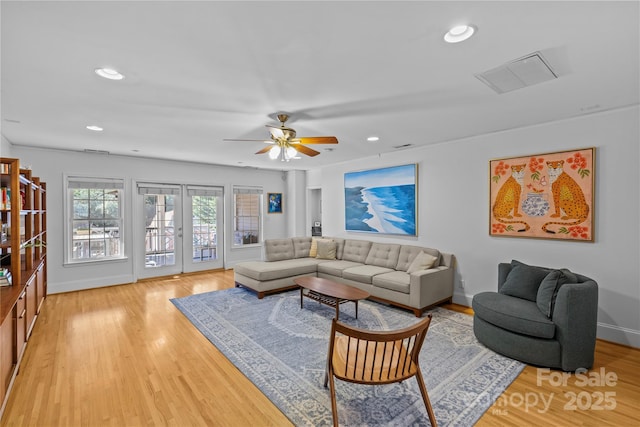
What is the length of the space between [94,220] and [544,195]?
7044 millimetres

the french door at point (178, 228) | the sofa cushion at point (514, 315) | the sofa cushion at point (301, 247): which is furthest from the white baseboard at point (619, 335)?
the french door at point (178, 228)

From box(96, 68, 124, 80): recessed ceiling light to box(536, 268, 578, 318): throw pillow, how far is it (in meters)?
4.05

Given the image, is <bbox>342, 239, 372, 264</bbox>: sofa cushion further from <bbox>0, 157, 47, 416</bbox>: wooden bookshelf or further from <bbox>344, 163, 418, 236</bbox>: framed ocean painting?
<bbox>0, 157, 47, 416</bbox>: wooden bookshelf

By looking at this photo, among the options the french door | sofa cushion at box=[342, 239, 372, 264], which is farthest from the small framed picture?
sofa cushion at box=[342, 239, 372, 264]

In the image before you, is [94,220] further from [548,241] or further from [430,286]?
[548,241]

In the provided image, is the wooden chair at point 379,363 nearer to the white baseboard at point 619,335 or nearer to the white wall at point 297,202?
the white baseboard at point 619,335

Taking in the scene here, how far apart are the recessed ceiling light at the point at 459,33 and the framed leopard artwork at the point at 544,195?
2.59 metres

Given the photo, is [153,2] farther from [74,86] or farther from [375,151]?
[375,151]

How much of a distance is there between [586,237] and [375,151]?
10.1 feet

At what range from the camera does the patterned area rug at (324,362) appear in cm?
219

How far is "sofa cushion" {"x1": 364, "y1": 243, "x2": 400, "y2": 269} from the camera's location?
5.08 metres

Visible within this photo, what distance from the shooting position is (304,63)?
83.6 inches

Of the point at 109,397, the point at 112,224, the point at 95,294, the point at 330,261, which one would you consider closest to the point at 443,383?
the point at 109,397

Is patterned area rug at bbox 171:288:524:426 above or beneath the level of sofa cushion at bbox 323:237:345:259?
beneath
